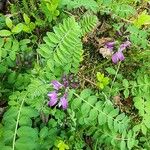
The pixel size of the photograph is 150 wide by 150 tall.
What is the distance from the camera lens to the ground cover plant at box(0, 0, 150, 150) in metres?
2.52

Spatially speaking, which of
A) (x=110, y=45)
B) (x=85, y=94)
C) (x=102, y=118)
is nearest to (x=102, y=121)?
(x=102, y=118)

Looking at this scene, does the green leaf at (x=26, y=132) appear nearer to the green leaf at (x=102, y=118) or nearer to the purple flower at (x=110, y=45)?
the green leaf at (x=102, y=118)

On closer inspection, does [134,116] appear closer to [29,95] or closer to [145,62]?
[145,62]

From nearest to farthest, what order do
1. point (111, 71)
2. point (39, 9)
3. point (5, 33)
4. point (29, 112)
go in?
point (29, 112) → point (5, 33) → point (111, 71) → point (39, 9)

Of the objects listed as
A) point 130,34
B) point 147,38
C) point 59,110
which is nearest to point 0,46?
point 59,110

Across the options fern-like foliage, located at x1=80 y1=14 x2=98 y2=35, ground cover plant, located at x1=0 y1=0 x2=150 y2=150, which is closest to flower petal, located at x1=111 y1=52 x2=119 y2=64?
ground cover plant, located at x1=0 y1=0 x2=150 y2=150

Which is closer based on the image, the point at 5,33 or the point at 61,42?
the point at 61,42

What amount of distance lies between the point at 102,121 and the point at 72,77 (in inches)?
16.1

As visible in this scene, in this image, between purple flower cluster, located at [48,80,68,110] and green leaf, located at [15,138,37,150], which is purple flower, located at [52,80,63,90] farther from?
green leaf, located at [15,138,37,150]

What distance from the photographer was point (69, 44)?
2.52 metres

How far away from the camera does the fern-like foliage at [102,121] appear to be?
256 cm

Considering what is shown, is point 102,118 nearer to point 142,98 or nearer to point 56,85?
point 56,85

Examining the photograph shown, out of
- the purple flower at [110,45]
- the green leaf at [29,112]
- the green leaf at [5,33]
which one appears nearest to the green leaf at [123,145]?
the green leaf at [29,112]

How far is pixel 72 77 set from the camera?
2.80 meters
